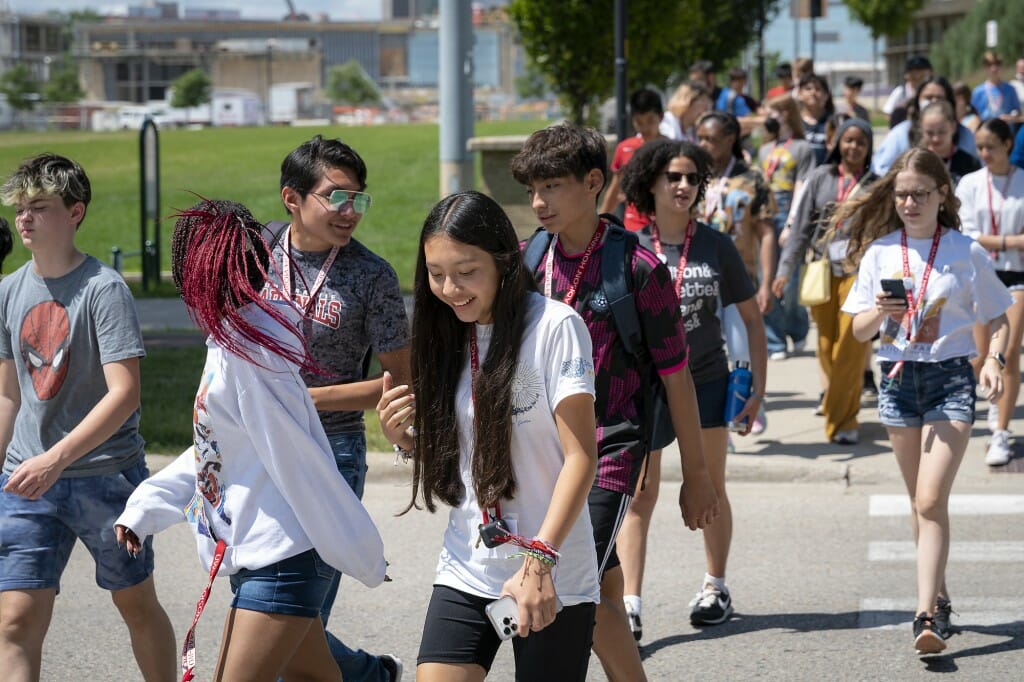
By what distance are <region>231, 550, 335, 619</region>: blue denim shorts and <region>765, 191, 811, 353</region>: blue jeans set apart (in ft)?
26.9

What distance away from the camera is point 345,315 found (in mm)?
4523

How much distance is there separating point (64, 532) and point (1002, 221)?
6.06 metres

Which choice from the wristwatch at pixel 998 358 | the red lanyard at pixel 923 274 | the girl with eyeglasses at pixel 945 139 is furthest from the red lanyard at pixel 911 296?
the girl with eyeglasses at pixel 945 139

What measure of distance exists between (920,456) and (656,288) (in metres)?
1.85

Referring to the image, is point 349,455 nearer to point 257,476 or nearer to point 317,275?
point 317,275

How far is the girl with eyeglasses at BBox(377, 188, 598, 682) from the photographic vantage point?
3.44 meters

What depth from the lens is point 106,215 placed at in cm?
2959

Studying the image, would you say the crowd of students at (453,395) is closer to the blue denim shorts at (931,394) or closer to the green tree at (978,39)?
the blue denim shorts at (931,394)

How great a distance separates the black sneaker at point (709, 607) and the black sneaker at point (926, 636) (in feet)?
2.85

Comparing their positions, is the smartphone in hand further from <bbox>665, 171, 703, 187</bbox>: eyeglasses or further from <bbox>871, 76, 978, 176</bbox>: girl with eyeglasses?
<bbox>871, 76, 978, 176</bbox>: girl with eyeglasses

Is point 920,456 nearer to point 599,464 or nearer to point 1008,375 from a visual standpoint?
point 599,464

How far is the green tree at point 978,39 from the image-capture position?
54531 millimetres

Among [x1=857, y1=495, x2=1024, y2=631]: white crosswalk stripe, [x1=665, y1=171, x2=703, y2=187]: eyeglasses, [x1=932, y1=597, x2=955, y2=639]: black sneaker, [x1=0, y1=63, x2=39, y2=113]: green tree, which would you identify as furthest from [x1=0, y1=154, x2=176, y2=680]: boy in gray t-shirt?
[x1=0, y1=63, x2=39, y2=113]: green tree

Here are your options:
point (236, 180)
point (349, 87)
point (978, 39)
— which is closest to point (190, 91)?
point (349, 87)
